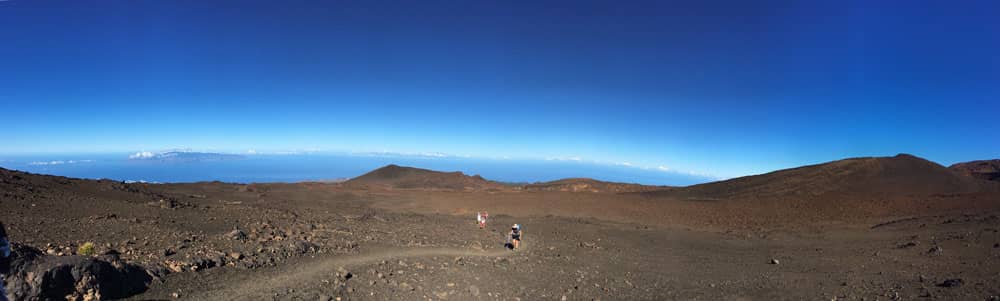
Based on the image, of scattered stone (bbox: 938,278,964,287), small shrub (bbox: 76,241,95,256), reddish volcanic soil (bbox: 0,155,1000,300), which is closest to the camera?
small shrub (bbox: 76,241,95,256)

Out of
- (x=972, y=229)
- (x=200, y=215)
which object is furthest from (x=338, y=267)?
(x=972, y=229)

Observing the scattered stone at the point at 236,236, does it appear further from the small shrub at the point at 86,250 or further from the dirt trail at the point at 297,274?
the small shrub at the point at 86,250

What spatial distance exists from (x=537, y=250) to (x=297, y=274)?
28.6 ft

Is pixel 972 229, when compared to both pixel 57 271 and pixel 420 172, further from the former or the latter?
pixel 420 172

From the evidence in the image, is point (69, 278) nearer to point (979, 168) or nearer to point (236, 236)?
point (236, 236)

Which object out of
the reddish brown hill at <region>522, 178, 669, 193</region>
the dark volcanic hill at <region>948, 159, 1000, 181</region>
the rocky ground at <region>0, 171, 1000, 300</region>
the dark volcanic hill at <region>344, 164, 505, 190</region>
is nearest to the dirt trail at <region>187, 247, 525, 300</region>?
the rocky ground at <region>0, 171, 1000, 300</region>

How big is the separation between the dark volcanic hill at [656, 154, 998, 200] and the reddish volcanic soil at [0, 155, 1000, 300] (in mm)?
5273

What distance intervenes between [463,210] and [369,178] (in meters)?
41.5

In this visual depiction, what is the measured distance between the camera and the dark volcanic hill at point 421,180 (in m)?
54.6

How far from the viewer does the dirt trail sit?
6965 mm

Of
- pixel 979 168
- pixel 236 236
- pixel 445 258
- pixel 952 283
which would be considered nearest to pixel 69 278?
pixel 236 236

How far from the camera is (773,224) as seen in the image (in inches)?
864

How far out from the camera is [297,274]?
335 inches

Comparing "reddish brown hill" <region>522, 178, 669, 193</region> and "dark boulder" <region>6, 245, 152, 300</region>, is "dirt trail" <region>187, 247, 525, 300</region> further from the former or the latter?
"reddish brown hill" <region>522, 178, 669, 193</region>
